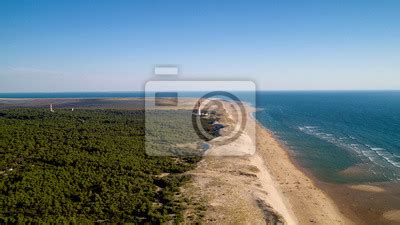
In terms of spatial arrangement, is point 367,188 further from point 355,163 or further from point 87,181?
point 87,181

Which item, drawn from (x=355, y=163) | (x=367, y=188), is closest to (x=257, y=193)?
(x=367, y=188)

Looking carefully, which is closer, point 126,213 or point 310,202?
point 126,213

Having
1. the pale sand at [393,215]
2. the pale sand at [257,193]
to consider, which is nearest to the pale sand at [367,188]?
the pale sand at [257,193]

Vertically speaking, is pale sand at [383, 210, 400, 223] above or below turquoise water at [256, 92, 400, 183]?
below

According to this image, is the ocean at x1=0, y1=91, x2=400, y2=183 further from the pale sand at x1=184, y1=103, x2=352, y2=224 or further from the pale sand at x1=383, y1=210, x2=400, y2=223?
the pale sand at x1=383, y1=210, x2=400, y2=223

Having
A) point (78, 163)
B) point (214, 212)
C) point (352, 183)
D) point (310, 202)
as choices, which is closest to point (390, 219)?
point (310, 202)

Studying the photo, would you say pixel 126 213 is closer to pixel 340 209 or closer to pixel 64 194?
pixel 64 194

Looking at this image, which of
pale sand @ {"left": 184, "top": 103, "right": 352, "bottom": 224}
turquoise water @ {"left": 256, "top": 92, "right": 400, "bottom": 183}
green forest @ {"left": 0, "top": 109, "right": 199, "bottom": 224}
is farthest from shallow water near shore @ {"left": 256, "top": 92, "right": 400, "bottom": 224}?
green forest @ {"left": 0, "top": 109, "right": 199, "bottom": 224}
